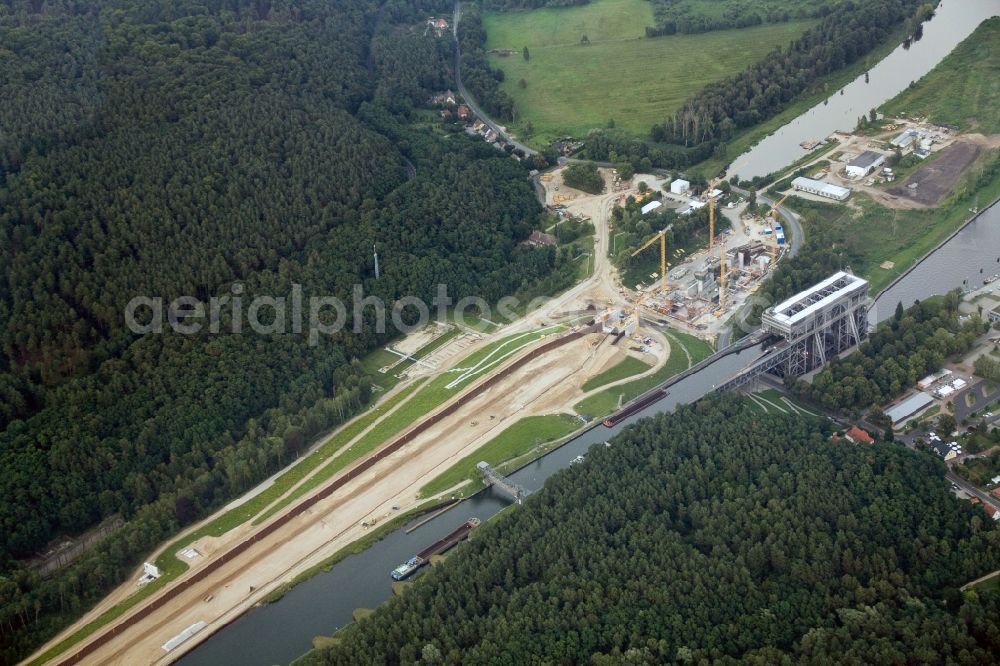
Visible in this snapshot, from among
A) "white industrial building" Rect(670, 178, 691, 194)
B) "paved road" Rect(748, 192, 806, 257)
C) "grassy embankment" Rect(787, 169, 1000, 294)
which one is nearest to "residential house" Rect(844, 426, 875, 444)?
"grassy embankment" Rect(787, 169, 1000, 294)

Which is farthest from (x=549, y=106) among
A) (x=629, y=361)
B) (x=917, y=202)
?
(x=629, y=361)

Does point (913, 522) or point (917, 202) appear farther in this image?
point (917, 202)

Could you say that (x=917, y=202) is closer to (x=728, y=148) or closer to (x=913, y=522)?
(x=728, y=148)

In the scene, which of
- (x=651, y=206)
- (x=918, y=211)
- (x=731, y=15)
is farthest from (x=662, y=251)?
(x=731, y=15)

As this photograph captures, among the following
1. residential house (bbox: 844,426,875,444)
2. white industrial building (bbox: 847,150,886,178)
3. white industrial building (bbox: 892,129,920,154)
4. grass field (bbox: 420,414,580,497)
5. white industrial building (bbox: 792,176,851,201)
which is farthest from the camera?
white industrial building (bbox: 892,129,920,154)

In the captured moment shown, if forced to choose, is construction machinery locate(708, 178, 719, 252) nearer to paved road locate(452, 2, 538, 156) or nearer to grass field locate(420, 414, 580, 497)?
paved road locate(452, 2, 538, 156)

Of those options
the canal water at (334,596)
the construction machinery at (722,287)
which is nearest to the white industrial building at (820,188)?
the construction machinery at (722,287)

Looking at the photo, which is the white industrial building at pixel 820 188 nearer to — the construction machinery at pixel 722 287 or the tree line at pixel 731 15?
the construction machinery at pixel 722 287
